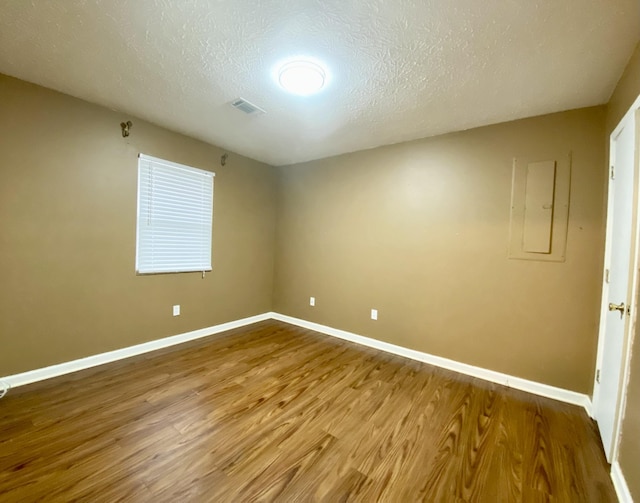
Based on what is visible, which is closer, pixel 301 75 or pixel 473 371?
pixel 301 75

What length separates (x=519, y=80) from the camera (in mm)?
1871

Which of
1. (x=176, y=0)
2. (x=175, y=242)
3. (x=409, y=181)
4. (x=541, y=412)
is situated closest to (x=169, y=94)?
(x=176, y=0)

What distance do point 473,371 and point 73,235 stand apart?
4.01m

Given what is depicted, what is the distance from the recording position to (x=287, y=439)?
5.49 feet

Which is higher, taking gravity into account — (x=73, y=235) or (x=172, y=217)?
(x=172, y=217)

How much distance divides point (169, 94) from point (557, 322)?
383 centimetres

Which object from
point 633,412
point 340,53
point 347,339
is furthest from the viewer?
point 347,339

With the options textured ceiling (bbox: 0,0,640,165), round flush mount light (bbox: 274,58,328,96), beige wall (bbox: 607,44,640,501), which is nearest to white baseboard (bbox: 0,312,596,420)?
beige wall (bbox: 607,44,640,501)

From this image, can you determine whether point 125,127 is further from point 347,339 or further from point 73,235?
point 347,339

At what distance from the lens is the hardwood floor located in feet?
4.39

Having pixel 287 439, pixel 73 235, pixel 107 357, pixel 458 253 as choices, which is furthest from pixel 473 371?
pixel 73 235

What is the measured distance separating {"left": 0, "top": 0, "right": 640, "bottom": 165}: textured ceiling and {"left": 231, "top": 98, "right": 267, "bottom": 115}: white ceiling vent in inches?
2.7

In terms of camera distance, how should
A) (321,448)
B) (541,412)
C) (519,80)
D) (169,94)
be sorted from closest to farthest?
(321,448), (519,80), (541,412), (169,94)

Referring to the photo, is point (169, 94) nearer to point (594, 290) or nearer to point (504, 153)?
point (504, 153)
